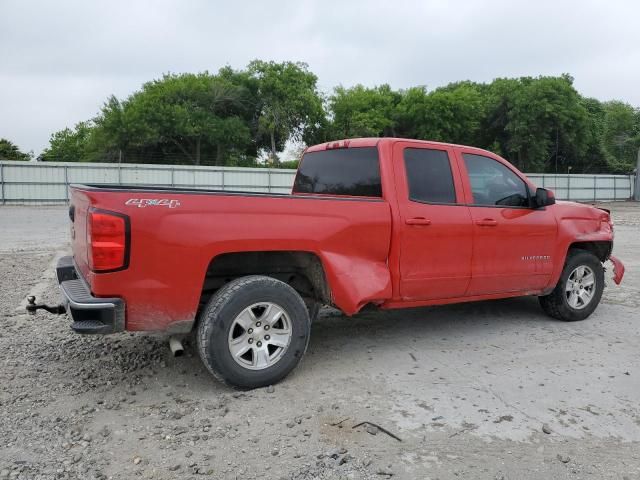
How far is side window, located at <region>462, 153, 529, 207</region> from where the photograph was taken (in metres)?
5.25

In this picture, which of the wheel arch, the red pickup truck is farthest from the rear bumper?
the wheel arch

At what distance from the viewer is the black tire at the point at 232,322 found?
381 cm

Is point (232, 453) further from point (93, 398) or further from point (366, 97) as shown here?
point (366, 97)

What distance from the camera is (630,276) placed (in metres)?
8.95

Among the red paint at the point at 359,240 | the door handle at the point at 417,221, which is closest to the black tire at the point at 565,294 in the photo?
the red paint at the point at 359,240

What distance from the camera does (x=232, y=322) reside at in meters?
3.86

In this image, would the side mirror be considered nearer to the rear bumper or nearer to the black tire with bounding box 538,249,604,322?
the black tire with bounding box 538,249,604,322

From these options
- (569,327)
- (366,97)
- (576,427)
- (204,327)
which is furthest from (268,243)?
(366,97)

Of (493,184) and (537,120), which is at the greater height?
(537,120)

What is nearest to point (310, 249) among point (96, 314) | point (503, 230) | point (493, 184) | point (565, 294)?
point (96, 314)

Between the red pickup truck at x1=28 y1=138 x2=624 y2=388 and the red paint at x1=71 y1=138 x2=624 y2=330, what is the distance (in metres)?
0.01

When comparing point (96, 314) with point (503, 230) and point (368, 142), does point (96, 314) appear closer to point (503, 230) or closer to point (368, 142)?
point (368, 142)

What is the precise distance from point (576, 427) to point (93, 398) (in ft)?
10.5

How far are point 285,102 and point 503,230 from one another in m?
38.7
